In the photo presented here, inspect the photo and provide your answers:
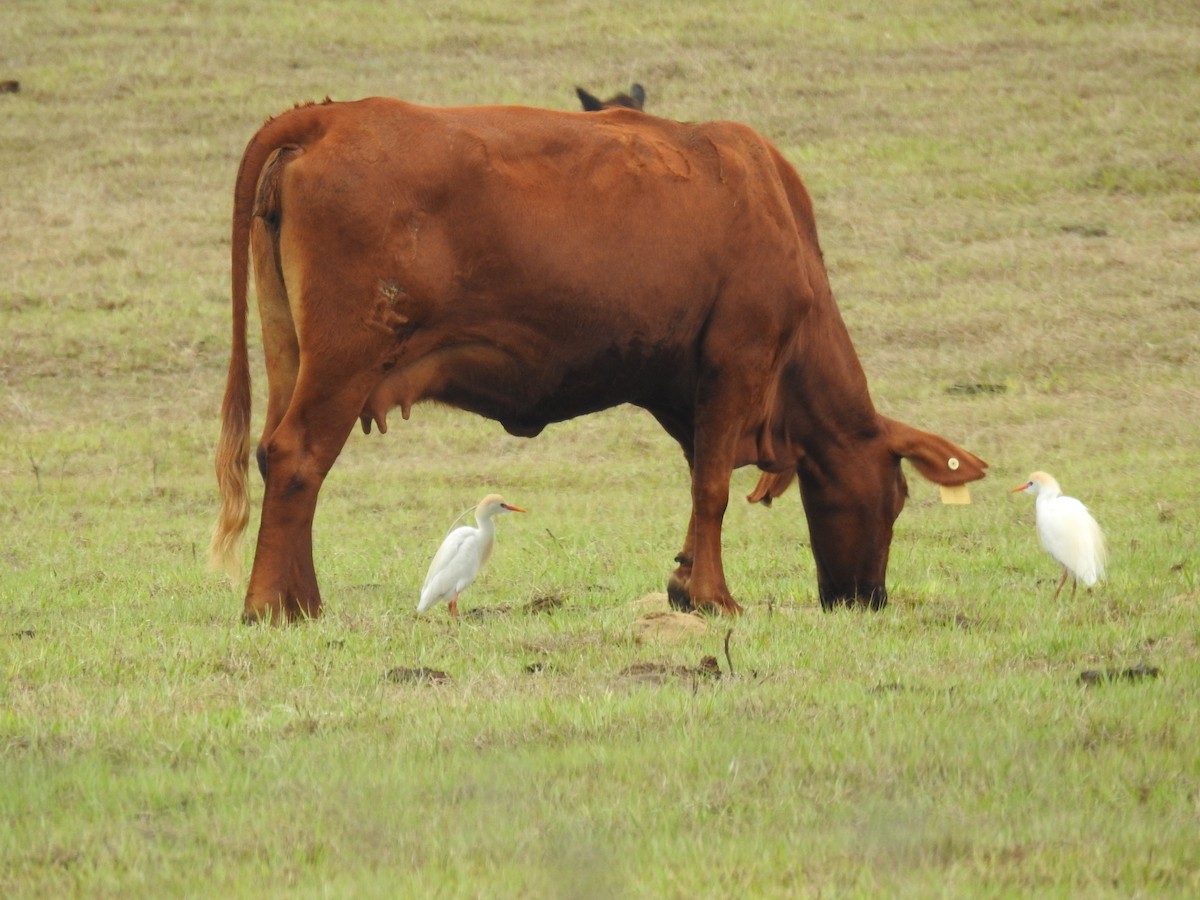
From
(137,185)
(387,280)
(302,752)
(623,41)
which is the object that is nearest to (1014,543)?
(387,280)

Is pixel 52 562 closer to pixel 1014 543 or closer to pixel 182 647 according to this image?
pixel 182 647

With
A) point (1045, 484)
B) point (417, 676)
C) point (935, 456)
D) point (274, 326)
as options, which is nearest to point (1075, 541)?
point (935, 456)

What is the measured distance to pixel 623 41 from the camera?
28.7m

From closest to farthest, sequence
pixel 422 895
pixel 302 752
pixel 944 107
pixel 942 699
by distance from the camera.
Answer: pixel 422 895, pixel 302 752, pixel 942 699, pixel 944 107

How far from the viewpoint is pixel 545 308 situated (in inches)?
303

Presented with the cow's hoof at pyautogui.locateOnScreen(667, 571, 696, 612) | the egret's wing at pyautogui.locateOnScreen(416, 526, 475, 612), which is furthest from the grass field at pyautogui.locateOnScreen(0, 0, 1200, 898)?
the cow's hoof at pyautogui.locateOnScreen(667, 571, 696, 612)

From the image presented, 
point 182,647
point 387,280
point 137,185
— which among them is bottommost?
point 137,185

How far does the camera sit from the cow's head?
8.65 m

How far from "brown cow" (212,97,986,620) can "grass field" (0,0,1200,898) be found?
67cm

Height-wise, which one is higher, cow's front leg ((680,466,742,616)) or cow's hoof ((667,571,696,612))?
cow's front leg ((680,466,742,616))

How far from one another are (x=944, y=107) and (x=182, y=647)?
2054cm

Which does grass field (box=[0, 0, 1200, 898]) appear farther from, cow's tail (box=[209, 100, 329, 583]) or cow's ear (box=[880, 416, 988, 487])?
cow's ear (box=[880, 416, 988, 487])

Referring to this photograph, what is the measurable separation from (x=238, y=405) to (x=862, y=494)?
2.94 m

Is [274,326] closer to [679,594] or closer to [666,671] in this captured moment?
[679,594]
